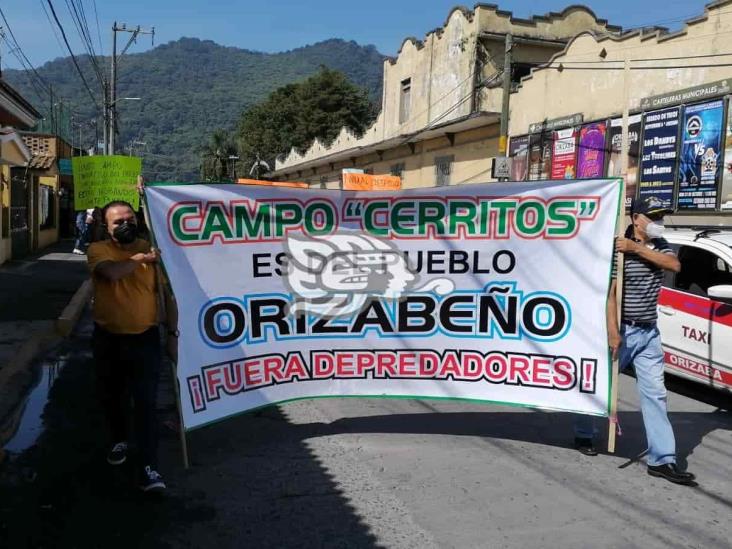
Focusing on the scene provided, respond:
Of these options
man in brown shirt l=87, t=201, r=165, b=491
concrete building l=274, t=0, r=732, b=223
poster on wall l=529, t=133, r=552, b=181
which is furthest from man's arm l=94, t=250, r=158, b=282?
poster on wall l=529, t=133, r=552, b=181

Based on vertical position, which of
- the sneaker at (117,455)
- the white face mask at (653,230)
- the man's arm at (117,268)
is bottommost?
the sneaker at (117,455)

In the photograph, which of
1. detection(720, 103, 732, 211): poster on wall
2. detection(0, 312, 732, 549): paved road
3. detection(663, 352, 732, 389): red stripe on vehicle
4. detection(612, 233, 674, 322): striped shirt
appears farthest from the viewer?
detection(720, 103, 732, 211): poster on wall

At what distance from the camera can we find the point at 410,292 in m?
5.49

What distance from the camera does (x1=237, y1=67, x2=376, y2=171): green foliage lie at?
58312mm

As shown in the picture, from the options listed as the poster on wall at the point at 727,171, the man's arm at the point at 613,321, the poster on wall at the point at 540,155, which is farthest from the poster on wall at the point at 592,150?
the man's arm at the point at 613,321

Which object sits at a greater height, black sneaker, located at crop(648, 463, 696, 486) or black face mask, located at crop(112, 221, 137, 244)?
black face mask, located at crop(112, 221, 137, 244)

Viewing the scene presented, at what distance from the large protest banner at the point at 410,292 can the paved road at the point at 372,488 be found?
1.39 feet

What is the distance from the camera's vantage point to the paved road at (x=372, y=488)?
156 inches

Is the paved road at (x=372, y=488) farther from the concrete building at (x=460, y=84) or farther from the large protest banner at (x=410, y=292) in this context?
the concrete building at (x=460, y=84)

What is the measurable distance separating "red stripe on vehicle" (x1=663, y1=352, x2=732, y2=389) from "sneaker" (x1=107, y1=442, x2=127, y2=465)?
5091mm

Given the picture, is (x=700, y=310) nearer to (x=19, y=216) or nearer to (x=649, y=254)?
(x=649, y=254)

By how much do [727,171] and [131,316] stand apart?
42.8 feet

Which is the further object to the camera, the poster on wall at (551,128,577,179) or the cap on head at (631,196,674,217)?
the poster on wall at (551,128,577,179)

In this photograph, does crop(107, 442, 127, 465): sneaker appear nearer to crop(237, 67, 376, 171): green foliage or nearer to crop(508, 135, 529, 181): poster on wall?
crop(508, 135, 529, 181): poster on wall
